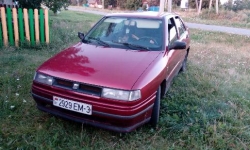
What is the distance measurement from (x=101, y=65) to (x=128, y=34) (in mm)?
1072

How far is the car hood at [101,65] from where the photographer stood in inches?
103

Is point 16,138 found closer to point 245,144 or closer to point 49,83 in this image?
point 49,83

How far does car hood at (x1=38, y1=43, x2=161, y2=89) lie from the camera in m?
2.62

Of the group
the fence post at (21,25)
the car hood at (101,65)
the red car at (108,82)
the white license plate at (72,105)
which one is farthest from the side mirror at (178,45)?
the fence post at (21,25)

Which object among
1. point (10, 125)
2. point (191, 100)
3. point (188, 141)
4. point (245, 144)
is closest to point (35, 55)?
point (10, 125)

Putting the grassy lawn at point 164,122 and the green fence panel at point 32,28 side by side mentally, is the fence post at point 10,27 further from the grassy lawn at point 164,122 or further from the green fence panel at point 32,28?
the grassy lawn at point 164,122

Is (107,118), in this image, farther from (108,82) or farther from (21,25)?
(21,25)

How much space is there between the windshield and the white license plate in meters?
1.27

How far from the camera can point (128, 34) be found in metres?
3.78

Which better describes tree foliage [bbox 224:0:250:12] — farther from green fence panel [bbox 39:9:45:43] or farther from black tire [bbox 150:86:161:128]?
black tire [bbox 150:86:161:128]

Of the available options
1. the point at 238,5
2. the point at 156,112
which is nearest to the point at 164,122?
the point at 156,112

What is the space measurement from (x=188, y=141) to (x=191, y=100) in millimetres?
1151

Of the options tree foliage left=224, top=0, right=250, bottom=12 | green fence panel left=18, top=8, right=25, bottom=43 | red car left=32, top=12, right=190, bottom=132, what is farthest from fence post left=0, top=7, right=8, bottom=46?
tree foliage left=224, top=0, right=250, bottom=12

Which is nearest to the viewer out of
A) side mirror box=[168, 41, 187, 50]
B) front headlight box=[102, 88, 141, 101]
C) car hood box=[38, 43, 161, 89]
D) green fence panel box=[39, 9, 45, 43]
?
front headlight box=[102, 88, 141, 101]
